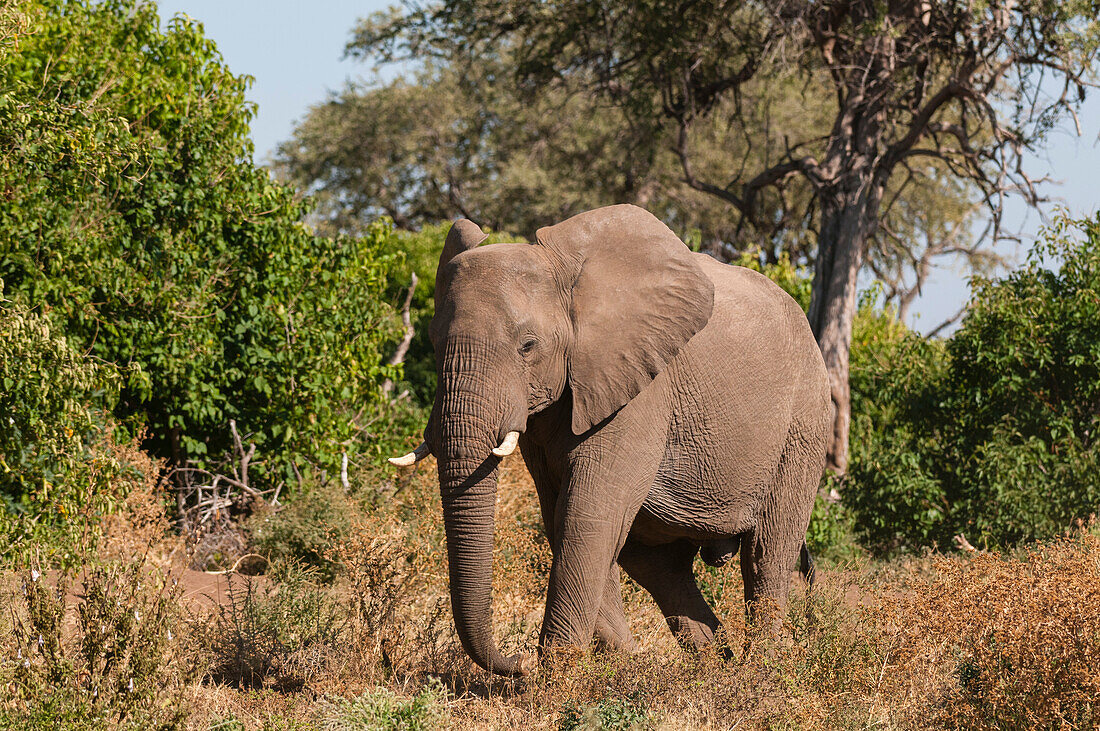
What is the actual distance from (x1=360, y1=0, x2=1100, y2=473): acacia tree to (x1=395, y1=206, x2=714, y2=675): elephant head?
25.9 feet

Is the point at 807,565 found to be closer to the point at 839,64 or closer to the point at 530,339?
the point at 530,339

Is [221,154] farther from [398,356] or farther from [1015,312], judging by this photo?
[1015,312]

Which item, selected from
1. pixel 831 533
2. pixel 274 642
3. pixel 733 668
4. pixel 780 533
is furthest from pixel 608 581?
pixel 831 533

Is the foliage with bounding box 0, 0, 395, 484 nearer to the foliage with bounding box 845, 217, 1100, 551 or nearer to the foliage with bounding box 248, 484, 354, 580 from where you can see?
the foliage with bounding box 248, 484, 354, 580

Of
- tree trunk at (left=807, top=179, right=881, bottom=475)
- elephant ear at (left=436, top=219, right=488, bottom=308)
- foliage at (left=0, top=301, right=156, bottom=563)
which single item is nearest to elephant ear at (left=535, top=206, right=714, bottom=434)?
elephant ear at (left=436, top=219, right=488, bottom=308)

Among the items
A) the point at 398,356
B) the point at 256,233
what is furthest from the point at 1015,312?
the point at 256,233

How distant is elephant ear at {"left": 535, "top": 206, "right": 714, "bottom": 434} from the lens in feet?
15.7

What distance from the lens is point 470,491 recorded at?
4637mm

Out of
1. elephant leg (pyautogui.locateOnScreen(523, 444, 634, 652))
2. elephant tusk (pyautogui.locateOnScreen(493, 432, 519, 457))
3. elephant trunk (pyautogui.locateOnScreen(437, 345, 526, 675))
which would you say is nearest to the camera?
elephant tusk (pyautogui.locateOnScreen(493, 432, 519, 457))

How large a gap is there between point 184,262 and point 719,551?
600 cm

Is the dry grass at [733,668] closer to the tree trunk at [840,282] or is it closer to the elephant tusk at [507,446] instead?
the elephant tusk at [507,446]

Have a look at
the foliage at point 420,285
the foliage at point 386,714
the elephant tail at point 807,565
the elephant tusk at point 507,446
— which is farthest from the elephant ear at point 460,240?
the foliage at point 420,285

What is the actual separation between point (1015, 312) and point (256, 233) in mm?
7051

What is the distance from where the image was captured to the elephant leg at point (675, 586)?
589 centimetres
